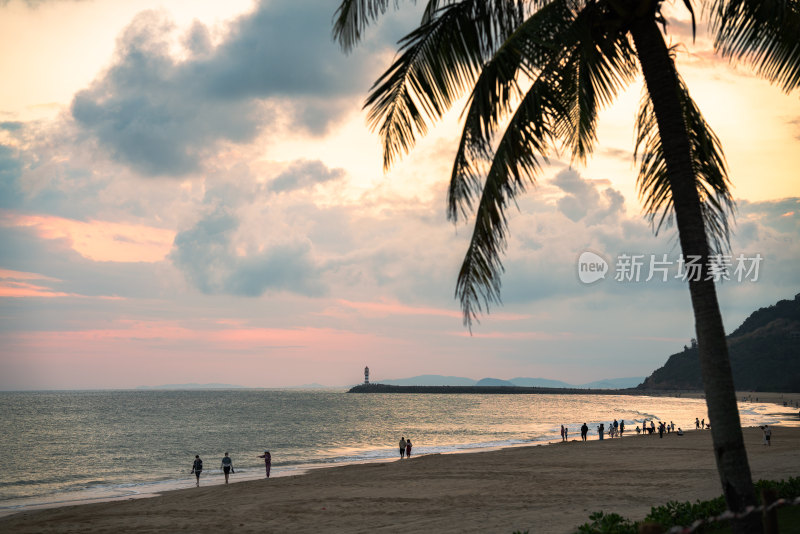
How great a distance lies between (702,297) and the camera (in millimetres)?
6188

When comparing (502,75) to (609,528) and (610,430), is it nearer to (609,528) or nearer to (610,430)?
Result: (609,528)

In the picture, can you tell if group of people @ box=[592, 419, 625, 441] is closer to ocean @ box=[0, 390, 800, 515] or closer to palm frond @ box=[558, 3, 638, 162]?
ocean @ box=[0, 390, 800, 515]

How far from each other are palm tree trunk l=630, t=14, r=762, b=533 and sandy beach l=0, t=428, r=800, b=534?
7885mm

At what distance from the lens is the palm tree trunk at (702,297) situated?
600 centimetres

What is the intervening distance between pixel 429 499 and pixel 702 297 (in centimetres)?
1512

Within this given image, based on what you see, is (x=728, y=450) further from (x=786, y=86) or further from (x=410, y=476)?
(x=410, y=476)

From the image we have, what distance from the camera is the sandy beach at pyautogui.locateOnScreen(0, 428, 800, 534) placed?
1609cm

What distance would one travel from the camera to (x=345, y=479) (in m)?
26.2

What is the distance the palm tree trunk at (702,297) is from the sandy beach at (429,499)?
7.88 m

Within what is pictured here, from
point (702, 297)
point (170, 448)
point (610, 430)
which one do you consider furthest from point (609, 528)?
point (170, 448)

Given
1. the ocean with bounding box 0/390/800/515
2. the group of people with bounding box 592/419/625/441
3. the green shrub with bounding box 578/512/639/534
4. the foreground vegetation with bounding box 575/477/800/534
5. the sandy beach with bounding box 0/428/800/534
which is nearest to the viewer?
the foreground vegetation with bounding box 575/477/800/534

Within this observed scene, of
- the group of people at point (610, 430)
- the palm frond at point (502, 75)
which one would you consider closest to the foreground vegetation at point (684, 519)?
the palm frond at point (502, 75)

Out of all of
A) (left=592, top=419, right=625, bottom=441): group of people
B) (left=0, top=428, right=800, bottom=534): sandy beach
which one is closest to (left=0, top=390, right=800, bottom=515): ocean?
(left=592, top=419, right=625, bottom=441): group of people

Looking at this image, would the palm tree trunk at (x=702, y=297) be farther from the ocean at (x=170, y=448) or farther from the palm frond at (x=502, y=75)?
the ocean at (x=170, y=448)
